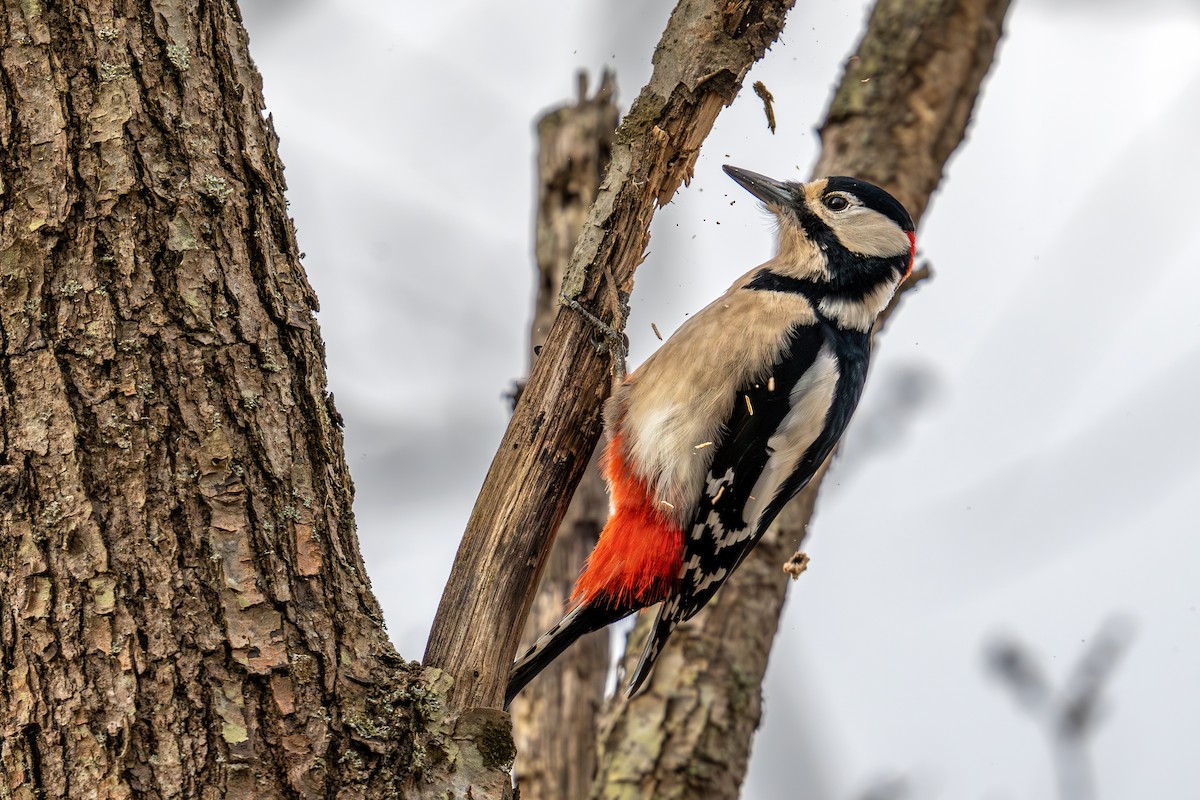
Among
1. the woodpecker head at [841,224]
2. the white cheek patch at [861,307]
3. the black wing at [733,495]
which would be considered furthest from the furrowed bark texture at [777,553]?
the white cheek patch at [861,307]

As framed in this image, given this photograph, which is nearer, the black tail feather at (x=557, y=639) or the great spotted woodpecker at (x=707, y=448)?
the black tail feather at (x=557, y=639)

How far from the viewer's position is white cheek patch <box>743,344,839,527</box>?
3.36 metres

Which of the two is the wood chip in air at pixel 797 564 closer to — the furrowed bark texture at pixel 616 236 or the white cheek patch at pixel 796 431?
the white cheek patch at pixel 796 431

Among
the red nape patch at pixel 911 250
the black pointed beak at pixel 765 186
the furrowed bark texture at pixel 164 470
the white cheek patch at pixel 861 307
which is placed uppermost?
the black pointed beak at pixel 765 186

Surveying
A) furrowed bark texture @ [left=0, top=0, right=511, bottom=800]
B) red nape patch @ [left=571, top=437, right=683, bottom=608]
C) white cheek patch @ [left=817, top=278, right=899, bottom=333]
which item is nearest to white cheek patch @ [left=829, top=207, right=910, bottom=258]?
white cheek patch @ [left=817, top=278, right=899, bottom=333]

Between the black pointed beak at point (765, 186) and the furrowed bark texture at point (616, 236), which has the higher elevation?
the black pointed beak at point (765, 186)

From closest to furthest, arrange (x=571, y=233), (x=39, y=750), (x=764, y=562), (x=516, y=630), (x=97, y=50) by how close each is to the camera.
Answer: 1. (x=39, y=750)
2. (x=97, y=50)
3. (x=516, y=630)
4. (x=764, y=562)
5. (x=571, y=233)

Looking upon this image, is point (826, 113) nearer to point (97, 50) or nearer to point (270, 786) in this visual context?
point (97, 50)

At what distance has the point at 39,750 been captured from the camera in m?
1.75

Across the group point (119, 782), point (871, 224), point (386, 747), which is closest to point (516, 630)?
point (386, 747)

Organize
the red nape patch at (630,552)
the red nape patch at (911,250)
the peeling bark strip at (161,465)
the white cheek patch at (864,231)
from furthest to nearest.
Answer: the red nape patch at (911,250) → the white cheek patch at (864,231) → the red nape patch at (630,552) → the peeling bark strip at (161,465)

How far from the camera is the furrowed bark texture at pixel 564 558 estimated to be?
375 centimetres

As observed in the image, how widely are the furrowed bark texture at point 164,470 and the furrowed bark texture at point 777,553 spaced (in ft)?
4.41

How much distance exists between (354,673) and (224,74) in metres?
1.10
